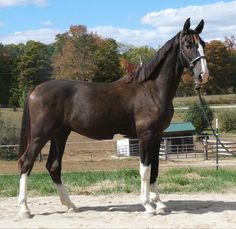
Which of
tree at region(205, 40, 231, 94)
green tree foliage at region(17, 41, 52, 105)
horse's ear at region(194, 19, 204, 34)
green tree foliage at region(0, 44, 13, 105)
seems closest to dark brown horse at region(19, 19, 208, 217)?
horse's ear at region(194, 19, 204, 34)

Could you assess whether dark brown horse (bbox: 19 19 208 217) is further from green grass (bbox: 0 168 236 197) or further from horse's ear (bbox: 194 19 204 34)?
green grass (bbox: 0 168 236 197)

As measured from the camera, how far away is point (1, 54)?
3280 inches

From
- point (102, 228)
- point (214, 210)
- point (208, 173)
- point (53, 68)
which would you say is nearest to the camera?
point (102, 228)

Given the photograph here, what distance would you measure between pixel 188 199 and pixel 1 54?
79.1 metres

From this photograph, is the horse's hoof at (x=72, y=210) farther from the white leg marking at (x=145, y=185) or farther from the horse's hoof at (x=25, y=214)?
the white leg marking at (x=145, y=185)

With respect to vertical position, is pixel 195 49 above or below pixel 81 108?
above

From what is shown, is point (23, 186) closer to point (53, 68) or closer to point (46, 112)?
point (46, 112)

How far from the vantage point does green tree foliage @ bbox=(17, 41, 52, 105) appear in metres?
74.4

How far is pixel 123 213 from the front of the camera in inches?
275

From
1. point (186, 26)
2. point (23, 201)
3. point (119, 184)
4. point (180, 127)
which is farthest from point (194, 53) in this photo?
point (180, 127)

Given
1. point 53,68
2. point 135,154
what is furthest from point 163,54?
point 53,68

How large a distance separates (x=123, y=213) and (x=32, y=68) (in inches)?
2750

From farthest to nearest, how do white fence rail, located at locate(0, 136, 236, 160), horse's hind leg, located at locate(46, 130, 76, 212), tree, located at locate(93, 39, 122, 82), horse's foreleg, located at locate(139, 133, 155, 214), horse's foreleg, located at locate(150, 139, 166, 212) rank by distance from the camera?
tree, located at locate(93, 39, 122, 82) < white fence rail, located at locate(0, 136, 236, 160) < horse's hind leg, located at locate(46, 130, 76, 212) < horse's foreleg, located at locate(150, 139, 166, 212) < horse's foreleg, located at locate(139, 133, 155, 214)

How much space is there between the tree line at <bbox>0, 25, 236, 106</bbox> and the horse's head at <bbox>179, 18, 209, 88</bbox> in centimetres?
6522
